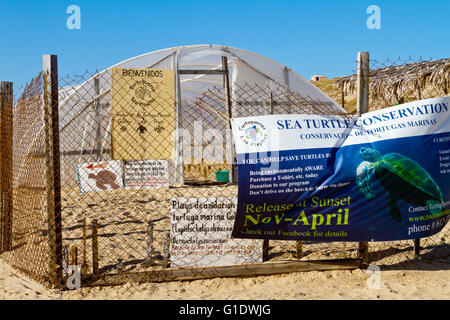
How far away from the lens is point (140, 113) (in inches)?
168

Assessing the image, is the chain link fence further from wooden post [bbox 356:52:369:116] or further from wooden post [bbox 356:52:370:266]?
wooden post [bbox 356:52:369:116]

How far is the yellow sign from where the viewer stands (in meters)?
4.19

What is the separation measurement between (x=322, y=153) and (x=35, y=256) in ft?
11.1

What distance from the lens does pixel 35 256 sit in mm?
4707

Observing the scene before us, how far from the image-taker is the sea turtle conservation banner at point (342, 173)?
3.96 meters

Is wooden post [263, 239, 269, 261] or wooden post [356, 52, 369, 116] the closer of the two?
wooden post [356, 52, 369, 116]

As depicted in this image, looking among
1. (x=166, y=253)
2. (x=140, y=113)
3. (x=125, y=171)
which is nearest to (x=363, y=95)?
(x=140, y=113)

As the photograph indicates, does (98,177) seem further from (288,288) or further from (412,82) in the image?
(412,82)

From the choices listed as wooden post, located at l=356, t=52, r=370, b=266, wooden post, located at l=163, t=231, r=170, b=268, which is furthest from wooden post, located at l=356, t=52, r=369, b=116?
wooden post, located at l=163, t=231, r=170, b=268

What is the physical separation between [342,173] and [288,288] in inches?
48.8

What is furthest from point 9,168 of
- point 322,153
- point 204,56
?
point 204,56

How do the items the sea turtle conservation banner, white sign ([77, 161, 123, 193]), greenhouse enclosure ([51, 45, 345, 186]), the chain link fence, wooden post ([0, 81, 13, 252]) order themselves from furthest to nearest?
greenhouse enclosure ([51, 45, 345, 186]) < white sign ([77, 161, 123, 193]) < wooden post ([0, 81, 13, 252]) < the chain link fence < the sea turtle conservation banner

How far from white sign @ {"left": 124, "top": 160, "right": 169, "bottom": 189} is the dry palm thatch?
680cm

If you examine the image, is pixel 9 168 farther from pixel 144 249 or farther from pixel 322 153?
pixel 322 153
